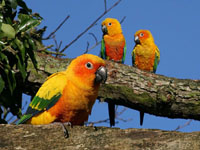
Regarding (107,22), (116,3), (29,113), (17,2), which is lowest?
(29,113)

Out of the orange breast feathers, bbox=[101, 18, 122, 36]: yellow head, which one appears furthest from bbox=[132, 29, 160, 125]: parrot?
bbox=[101, 18, 122, 36]: yellow head

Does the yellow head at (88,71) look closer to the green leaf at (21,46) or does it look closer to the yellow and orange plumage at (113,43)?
the green leaf at (21,46)

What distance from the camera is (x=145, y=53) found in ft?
23.0

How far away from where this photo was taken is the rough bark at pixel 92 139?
2.43 m

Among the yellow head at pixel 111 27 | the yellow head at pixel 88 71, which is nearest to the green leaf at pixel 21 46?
the yellow head at pixel 88 71

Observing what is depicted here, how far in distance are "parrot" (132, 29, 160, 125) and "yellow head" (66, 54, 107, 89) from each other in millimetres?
3612

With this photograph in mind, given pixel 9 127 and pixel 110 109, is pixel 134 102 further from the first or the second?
pixel 9 127

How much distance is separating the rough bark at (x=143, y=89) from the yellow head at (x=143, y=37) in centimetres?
217

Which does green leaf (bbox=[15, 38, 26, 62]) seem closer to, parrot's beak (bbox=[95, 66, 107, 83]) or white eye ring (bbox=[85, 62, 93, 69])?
white eye ring (bbox=[85, 62, 93, 69])

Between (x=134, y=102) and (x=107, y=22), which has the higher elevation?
(x=107, y=22)

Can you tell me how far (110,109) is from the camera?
5.61m

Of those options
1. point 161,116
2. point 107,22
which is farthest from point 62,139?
point 107,22

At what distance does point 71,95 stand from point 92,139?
2.35 feet

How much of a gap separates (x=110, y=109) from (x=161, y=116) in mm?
842
